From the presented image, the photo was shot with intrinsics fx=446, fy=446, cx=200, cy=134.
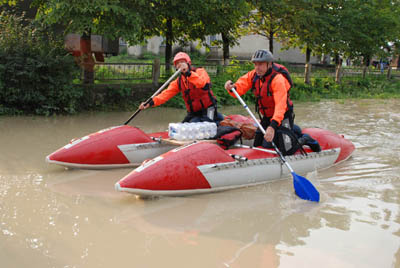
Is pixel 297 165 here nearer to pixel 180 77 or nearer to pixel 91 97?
pixel 180 77

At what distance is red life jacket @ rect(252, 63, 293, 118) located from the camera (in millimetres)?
6352

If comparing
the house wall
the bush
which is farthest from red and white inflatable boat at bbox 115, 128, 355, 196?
the house wall

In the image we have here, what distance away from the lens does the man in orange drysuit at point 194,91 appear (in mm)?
7073

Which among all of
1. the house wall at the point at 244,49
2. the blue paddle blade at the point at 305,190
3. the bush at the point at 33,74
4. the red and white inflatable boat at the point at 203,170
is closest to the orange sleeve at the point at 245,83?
the red and white inflatable boat at the point at 203,170

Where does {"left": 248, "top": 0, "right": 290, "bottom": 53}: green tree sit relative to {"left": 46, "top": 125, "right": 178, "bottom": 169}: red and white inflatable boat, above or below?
above

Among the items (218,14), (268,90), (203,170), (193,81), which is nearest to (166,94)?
(193,81)

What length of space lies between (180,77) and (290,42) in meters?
14.1

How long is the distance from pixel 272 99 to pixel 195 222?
2320mm

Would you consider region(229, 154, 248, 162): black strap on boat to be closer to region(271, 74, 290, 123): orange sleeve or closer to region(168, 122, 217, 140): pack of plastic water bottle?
region(271, 74, 290, 123): orange sleeve

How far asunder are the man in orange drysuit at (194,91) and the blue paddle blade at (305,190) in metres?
1.96

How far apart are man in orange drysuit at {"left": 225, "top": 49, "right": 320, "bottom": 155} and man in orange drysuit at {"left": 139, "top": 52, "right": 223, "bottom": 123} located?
0.61 m

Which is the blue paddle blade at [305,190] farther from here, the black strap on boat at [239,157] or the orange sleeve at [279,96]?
the orange sleeve at [279,96]

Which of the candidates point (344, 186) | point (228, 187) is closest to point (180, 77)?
point (228, 187)

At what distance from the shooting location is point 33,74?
10.4 metres
